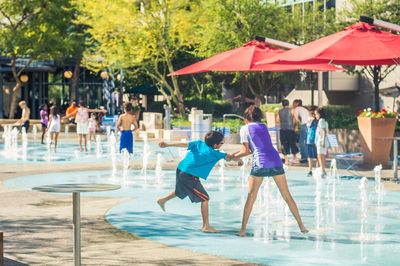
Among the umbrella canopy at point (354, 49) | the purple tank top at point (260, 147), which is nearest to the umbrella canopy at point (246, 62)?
the umbrella canopy at point (354, 49)

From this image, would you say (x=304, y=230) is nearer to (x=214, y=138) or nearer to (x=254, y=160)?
(x=254, y=160)

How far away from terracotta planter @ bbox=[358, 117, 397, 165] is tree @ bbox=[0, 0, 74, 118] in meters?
31.8

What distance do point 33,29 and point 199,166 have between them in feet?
138

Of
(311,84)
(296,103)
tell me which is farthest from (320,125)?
(311,84)

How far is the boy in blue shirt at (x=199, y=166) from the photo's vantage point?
1209 centimetres

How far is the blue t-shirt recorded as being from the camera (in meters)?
12.1

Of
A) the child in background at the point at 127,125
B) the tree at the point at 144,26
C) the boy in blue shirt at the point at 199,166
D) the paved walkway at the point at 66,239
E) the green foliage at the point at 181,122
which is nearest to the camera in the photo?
the paved walkway at the point at 66,239

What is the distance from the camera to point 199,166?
12.2 metres

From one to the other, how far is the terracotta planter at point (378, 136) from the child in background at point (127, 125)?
5.45 m

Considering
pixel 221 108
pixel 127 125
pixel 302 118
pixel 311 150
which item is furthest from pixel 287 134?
pixel 221 108

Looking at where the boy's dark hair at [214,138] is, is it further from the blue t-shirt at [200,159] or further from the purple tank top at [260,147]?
the purple tank top at [260,147]

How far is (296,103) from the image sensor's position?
2391 cm

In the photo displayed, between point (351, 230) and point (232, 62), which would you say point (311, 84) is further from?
point (351, 230)

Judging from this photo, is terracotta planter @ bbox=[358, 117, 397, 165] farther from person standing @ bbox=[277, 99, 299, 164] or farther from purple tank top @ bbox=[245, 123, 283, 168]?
purple tank top @ bbox=[245, 123, 283, 168]
